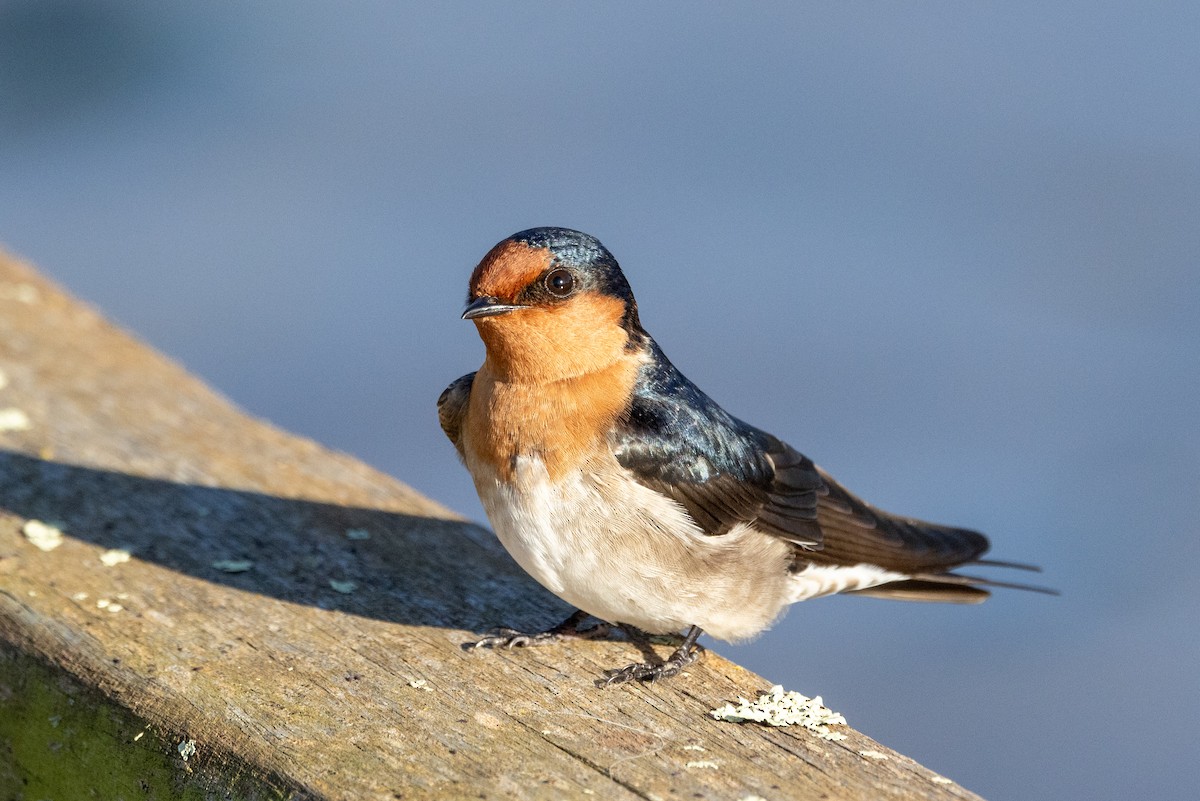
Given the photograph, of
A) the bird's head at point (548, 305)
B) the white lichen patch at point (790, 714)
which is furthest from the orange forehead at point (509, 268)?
the white lichen patch at point (790, 714)

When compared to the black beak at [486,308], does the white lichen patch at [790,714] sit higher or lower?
lower

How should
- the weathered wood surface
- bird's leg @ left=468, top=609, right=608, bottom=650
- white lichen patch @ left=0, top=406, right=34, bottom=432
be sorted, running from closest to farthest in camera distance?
1. the weathered wood surface
2. bird's leg @ left=468, top=609, right=608, bottom=650
3. white lichen patch @ left=0, top=406, right=34, bottom=432

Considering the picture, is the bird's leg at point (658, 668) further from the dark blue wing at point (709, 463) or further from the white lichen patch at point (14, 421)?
the white lichen patch at point (14, 421)

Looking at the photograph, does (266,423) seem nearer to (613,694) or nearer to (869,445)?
(613,694)

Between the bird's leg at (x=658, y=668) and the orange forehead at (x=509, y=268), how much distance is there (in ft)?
2.67

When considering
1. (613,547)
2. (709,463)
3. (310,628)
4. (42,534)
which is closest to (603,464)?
(613,547)

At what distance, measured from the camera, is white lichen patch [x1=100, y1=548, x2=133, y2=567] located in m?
3.26

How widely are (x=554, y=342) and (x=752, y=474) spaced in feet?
1.88

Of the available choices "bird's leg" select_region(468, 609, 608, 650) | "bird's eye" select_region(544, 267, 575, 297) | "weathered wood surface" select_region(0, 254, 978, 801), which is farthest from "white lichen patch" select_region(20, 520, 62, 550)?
"bird's eye" select_region(544, 267, 575, 297)

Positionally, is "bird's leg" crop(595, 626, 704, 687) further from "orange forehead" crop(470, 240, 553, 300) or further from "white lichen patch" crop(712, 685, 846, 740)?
"orange forehead" crop(470, 240, 553, 300)

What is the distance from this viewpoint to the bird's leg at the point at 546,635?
2955 mm

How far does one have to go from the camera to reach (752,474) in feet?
11.0

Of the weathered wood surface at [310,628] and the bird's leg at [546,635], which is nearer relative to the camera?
the weathered wood surface at [310,628]

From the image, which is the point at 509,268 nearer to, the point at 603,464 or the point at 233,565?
the point at 603,464
